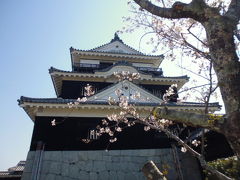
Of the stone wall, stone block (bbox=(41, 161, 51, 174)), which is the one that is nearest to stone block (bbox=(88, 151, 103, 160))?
the stone wall

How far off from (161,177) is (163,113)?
0.70 m

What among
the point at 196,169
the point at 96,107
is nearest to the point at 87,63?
the point at 96,107

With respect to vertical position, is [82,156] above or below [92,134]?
below

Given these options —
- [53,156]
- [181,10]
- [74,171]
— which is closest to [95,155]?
[74,171]

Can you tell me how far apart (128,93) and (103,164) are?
455cm

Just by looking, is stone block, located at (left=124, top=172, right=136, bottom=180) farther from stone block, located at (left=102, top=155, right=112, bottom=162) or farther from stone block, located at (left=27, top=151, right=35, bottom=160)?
stone block, located at (left=27, top=151, right=35, bottom=160)

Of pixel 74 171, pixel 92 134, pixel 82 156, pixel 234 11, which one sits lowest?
pixel 74 171

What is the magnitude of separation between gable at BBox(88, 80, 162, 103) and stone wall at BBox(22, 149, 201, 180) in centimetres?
306

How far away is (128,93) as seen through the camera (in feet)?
38.3

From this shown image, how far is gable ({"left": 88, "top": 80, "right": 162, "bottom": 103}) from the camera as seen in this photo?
35.6 ft

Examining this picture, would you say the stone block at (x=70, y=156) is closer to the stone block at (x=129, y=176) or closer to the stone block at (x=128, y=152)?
the stone block at (x=128, y=152)

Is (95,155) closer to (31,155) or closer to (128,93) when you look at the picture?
(31,155)

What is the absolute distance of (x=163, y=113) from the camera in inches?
84.7

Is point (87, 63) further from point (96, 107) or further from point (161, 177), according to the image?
Answer: point (161, 177)
